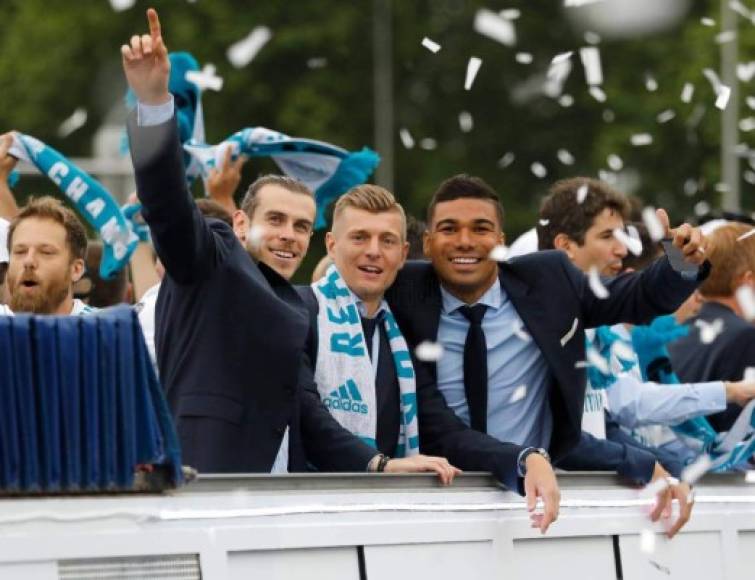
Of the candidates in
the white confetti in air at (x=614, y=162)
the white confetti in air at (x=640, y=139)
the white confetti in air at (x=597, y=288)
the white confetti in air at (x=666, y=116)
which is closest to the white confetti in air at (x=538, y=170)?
the white confetti in air at (x=614, y=162)

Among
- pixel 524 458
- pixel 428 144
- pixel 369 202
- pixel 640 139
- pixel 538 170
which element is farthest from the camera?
pixel 538 170

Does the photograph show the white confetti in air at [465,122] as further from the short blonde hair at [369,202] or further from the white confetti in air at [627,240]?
the short blonde hair at [369,202]

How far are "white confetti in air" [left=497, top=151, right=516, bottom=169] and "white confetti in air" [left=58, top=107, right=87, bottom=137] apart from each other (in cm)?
617

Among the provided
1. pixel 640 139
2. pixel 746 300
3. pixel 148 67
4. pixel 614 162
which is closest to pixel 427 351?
pixel 148 67

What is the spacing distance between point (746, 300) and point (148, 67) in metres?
3.85

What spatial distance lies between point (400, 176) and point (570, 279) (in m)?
23.5

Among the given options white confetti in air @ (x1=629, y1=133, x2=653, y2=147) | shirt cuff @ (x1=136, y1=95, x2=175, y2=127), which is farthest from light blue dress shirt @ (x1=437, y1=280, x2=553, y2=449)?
white confetti in air @ (x1=629, y1=133, x2=653, y2=147)

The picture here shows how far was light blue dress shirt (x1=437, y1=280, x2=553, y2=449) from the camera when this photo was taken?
23.7 ft

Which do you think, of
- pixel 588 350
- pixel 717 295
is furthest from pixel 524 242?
pixel 588 350

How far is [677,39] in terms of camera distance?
31656 millimetres

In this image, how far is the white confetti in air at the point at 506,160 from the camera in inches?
1178

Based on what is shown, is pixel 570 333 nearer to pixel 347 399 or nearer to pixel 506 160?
pixel 347 399

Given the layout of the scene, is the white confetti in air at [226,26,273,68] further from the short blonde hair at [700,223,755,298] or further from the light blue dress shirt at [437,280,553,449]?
the light blue dress shirt at [437,280,553,449]

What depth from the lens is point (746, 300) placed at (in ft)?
29.8
